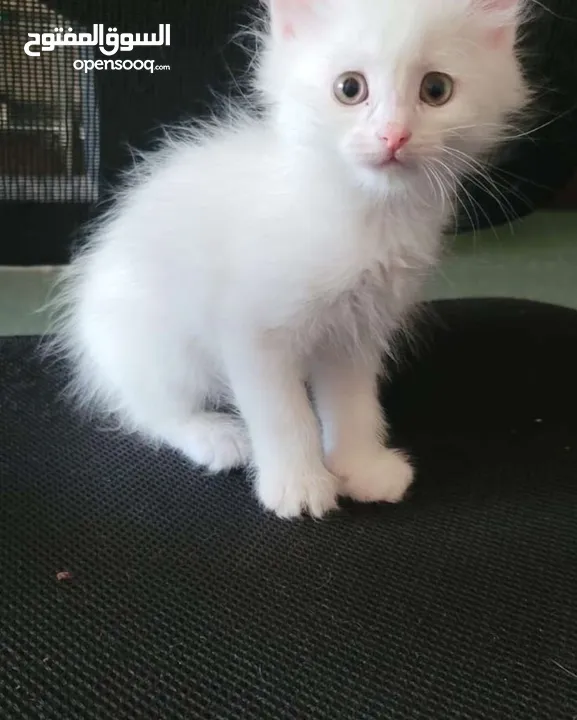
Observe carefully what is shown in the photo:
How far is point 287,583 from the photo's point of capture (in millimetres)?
876

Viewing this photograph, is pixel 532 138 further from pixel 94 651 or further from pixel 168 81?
pixel 94 651

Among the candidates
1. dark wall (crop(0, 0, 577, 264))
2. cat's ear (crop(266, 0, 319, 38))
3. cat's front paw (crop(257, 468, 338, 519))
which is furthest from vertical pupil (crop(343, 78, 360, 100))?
dark wall (crop(0, 0, 577, 264))

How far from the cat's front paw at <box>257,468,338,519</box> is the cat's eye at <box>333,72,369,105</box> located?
0.42 meters

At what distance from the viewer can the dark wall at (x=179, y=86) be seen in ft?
4.60

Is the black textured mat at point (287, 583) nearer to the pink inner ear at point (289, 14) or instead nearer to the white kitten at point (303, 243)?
the white kitten at point (303, 243)

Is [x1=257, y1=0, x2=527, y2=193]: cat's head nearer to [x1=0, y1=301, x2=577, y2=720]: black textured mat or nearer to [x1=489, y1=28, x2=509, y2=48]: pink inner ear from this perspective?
[x1=489, y1=28, x2=509, y2=48]: pink inner ear

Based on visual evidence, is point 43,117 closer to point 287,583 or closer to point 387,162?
point 387,162

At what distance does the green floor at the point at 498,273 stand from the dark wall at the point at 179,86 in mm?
154

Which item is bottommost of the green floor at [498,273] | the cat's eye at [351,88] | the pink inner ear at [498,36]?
the green floor at [498,273]

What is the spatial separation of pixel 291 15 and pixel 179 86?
60 cm

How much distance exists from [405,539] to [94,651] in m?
0.37

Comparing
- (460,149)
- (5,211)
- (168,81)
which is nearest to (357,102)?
(460,149)

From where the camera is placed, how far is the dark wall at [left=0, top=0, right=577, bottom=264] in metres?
Result: 1.40

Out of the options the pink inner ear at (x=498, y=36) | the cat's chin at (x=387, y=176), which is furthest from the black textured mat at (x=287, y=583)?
the pink inner ear at (x=498, y=36)
